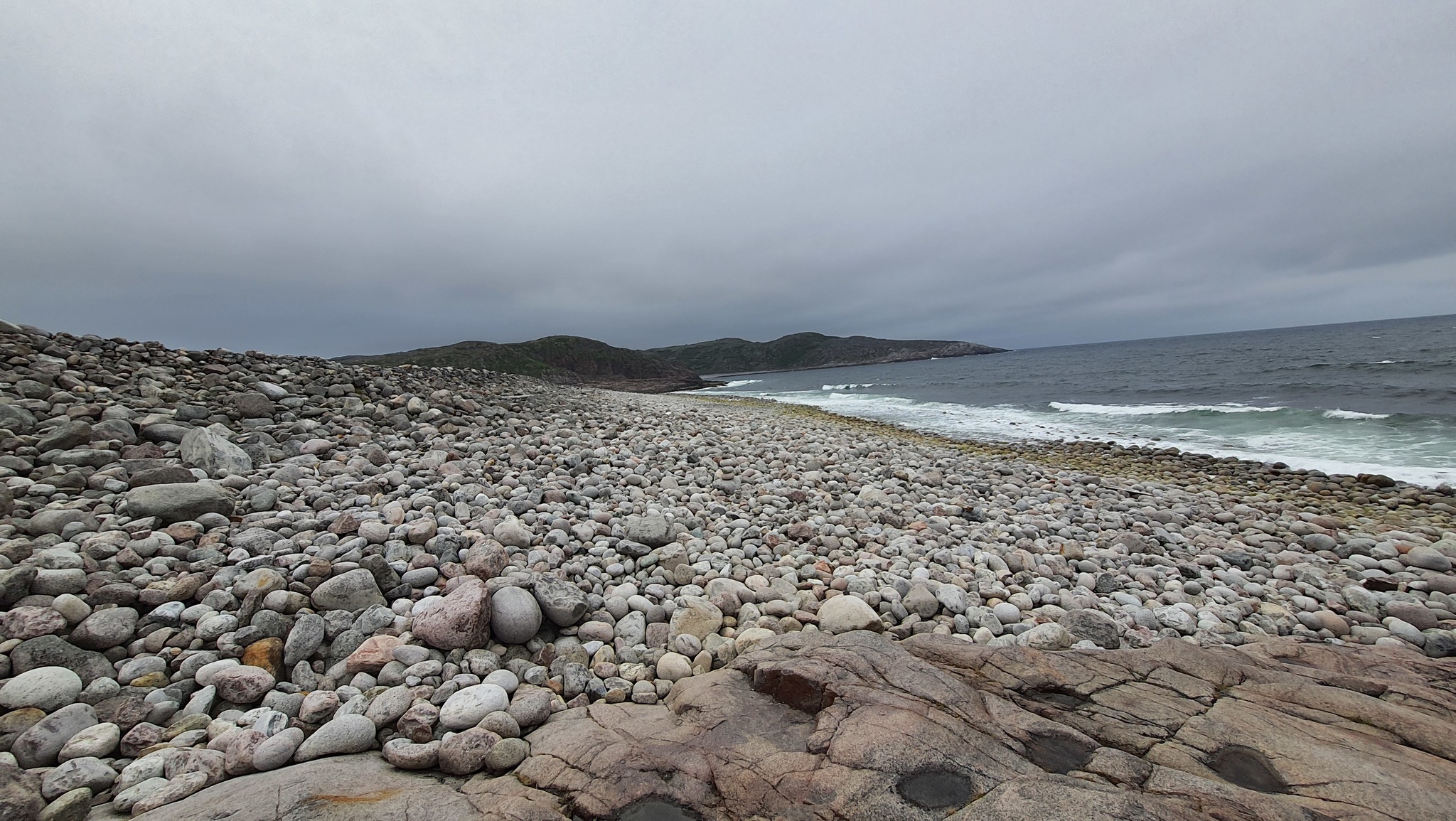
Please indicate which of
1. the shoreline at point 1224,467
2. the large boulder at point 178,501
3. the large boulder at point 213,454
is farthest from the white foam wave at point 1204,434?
the large boulder at point 178,501

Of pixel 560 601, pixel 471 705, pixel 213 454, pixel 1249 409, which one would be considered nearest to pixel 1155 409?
pixel 1249 409

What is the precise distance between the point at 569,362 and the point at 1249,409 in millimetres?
68594

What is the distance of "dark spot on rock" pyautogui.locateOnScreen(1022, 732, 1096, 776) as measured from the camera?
2314 millimetres

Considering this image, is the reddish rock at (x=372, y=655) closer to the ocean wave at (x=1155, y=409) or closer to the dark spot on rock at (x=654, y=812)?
the dark spot on rock at (x=654, y=812)

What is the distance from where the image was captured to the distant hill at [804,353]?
148125 mm

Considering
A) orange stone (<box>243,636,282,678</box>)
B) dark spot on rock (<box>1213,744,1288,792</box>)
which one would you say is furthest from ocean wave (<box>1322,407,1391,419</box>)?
orange stone (<box>243,636,282,678</box>)

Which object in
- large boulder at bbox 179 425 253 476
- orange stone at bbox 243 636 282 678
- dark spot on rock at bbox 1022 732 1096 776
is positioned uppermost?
large boulder at bbox 179 425 253 476

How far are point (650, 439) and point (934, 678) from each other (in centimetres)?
810

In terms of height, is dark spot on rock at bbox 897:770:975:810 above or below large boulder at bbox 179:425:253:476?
below

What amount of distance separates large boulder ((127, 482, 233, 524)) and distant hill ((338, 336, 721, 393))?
54663 mm

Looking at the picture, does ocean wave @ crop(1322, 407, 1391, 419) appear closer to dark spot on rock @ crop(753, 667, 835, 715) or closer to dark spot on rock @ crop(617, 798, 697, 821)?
dark spot on rock @ crop(753, 667, 835, 715)

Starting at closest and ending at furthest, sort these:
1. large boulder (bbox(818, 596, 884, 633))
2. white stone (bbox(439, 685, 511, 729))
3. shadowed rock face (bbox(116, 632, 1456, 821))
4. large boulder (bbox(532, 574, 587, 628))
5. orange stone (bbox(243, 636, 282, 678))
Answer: shadowed rock face (bbox(116, 632, 1456, 821)) < white stone (bbox(439, 685, 511, 729)) < orange stone (bbox(243, 636, 282, 678)) < large boulder (bbox(532, 574, 587, 628)) < large boulder (bbox(818, 596, 884, 633))

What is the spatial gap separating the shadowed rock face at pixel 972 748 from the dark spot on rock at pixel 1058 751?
0.01 meters

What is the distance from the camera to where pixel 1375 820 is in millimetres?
1934
